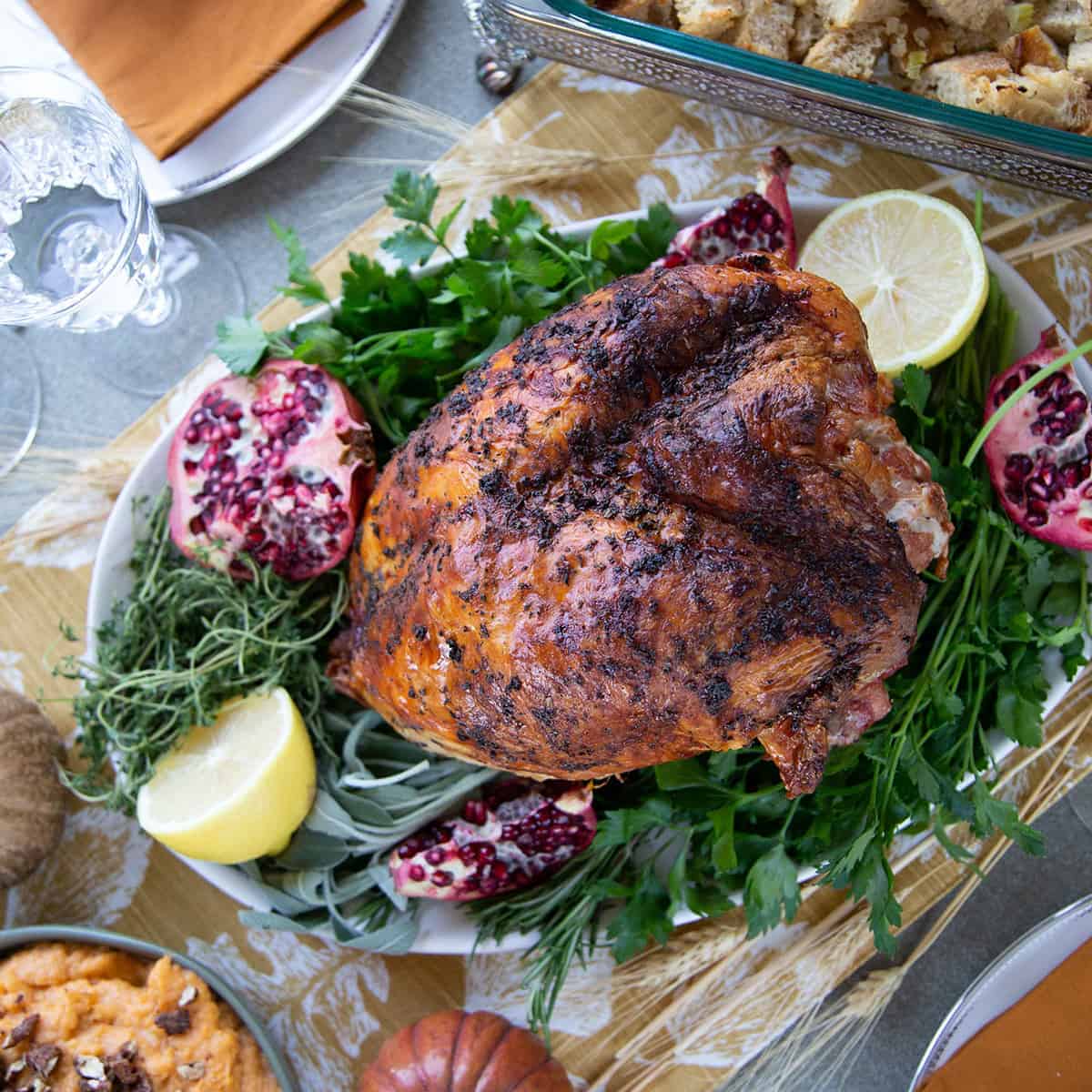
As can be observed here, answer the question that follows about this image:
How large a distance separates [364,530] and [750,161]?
123 cm

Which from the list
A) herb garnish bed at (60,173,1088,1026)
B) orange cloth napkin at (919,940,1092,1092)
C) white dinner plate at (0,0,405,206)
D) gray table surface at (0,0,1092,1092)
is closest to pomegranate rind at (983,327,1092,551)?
herb garnish bed at (60,173,1088,1026)

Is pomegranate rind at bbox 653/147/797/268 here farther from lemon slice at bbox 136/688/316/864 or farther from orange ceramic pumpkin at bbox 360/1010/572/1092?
orange ceramic pumpkin at bbox 360/1010/572/1092

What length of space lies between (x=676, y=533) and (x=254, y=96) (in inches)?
64.5

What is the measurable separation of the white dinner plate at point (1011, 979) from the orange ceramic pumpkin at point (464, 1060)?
775mm

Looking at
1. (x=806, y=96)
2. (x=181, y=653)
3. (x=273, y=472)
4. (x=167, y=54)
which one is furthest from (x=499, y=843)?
(x=167, y=54)

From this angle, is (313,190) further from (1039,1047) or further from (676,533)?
(1039,1047)

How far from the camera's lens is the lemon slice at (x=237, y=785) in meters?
2.11

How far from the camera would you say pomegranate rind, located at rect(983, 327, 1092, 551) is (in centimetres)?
209

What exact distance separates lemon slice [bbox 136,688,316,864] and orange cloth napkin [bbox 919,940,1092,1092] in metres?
1.45

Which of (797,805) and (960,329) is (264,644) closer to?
(797,805)

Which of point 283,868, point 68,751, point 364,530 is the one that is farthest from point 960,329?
point 68,751

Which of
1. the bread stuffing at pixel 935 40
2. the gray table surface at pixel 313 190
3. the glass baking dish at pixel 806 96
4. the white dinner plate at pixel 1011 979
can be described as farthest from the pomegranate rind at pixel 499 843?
the bread stuffing at pixel 935 40

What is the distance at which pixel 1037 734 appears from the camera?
2059 millimetres

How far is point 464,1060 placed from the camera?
7.45ft
